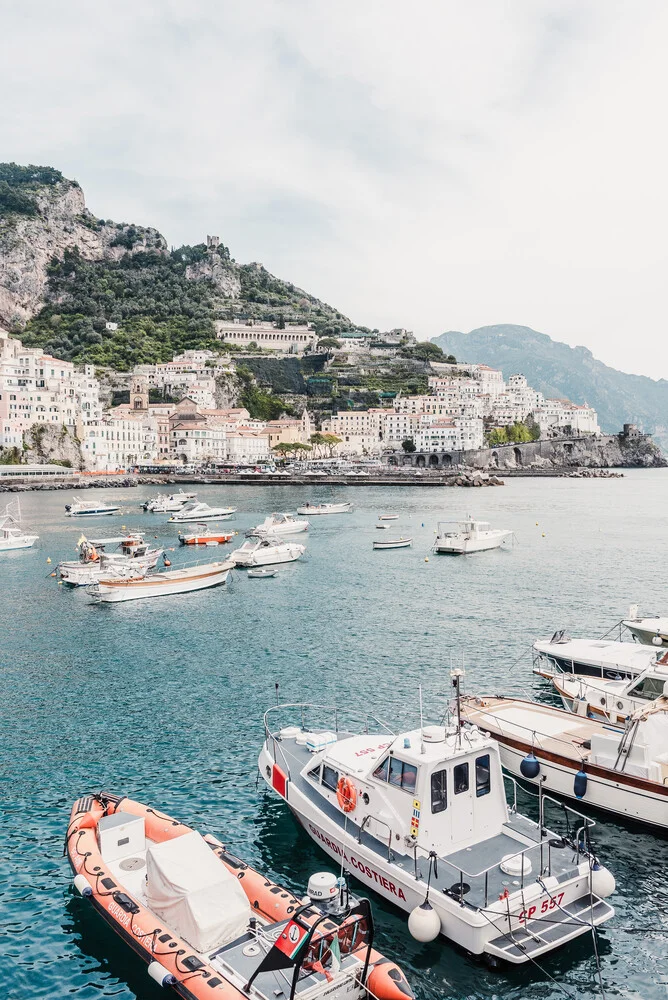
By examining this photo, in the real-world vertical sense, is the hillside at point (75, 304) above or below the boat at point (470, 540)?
above

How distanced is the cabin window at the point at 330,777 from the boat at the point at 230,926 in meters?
2.48

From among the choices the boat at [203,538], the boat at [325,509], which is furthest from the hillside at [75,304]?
the boat at [203,538]

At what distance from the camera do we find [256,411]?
166 metres

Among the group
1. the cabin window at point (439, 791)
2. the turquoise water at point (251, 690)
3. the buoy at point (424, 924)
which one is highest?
the cabin window at point (439, 791)

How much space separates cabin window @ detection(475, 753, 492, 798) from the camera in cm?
1170

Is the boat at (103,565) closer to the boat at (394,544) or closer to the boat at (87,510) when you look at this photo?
the boat at (394,544)

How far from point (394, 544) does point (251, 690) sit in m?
31.0

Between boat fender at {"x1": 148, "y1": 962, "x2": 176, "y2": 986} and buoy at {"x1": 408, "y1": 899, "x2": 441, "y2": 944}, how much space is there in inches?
128

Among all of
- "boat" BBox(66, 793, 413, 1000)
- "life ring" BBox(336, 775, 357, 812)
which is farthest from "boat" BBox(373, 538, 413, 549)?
"boat" BBox(66, 793, 413, 1000)

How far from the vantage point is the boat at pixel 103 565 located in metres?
38.3

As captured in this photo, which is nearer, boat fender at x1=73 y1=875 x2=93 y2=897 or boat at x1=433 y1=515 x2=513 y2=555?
boat fender at x1=73 y1=875 x2=93 y2=897

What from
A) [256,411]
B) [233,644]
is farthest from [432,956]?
[256,411]

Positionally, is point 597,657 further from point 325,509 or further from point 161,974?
point 325,509

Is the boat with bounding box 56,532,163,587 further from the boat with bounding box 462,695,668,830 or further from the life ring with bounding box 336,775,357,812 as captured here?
the life ring with bounding box 336,775,357,812
